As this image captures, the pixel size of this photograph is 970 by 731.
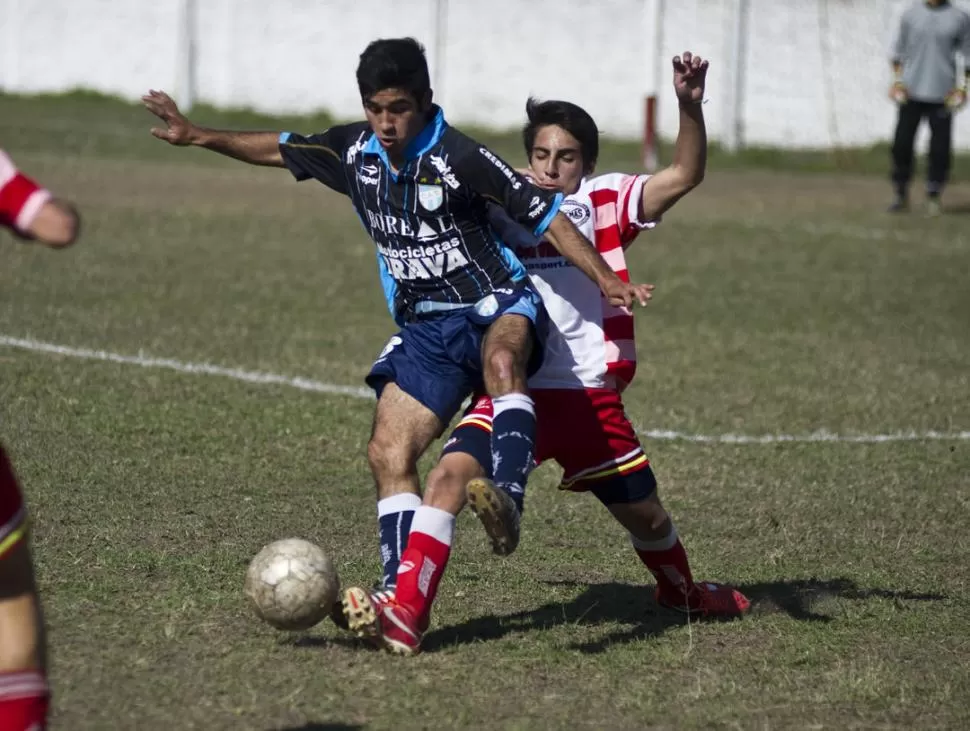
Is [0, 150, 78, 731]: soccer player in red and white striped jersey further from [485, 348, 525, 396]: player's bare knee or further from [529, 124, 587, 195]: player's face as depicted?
[529, 124, 587, 195]: player's face

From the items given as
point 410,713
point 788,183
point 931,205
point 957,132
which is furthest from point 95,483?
point 957,132

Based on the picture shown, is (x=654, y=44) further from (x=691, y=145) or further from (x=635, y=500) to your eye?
(x=635, y=500)

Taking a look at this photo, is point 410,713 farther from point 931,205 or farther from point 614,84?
point 614,84

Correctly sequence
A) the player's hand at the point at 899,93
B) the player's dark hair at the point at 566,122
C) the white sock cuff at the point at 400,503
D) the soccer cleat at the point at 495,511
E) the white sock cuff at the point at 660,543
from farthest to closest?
the player's hand at the point at 899,93 < the white sock cuff at the point at 660,543 < the player's dark hair at the point at 566,122 < the white sock cuff at the point at 400,503 < the soccer cleat at the point at 495,511

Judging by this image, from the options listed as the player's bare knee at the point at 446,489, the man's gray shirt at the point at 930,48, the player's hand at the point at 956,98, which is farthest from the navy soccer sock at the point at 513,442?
the man's gray shirt at the point at 930,48

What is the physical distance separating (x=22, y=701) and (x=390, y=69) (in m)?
2.37

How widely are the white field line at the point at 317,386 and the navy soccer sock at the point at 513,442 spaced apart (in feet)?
11.2

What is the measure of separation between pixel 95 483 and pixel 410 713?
2.88 metres

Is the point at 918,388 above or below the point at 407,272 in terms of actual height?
below

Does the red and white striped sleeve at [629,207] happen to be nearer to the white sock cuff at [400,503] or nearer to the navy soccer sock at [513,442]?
the navy soccer sock at [513,442]

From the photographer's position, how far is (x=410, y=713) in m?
4.39

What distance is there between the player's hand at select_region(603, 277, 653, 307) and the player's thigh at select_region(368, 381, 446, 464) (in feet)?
2.41

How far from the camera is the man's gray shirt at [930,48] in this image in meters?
17.6

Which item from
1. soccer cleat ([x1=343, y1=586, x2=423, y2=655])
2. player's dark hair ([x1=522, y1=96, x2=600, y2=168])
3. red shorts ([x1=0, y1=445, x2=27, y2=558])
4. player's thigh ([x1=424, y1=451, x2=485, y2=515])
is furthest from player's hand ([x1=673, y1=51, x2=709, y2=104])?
red shorts ([x1=0, y1=445, x2=27, y2=558])
